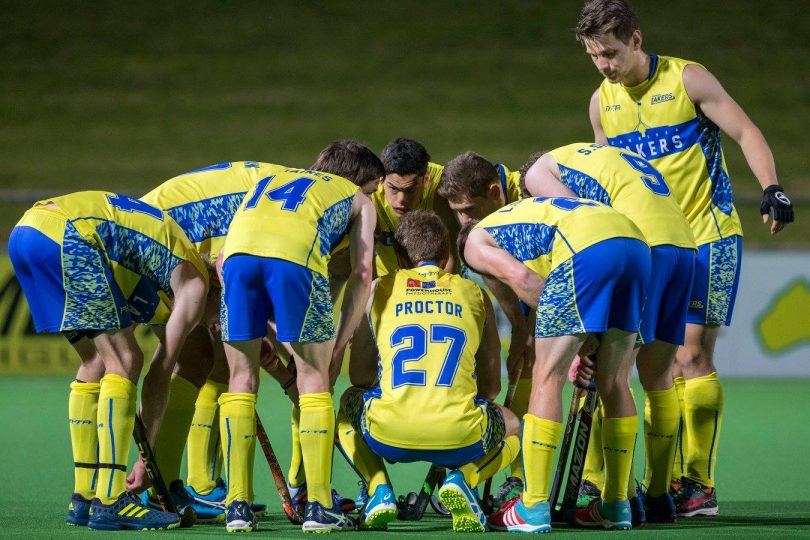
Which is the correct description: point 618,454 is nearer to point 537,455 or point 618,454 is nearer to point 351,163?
point 537,455

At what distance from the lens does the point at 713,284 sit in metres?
4.76

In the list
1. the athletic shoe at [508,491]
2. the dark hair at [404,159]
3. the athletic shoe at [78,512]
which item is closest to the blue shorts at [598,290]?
the athletic shoe at [508,491]

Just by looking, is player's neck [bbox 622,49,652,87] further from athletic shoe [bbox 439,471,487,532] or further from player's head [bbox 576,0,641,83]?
athletic shoe [bbox 439,471,487,532]

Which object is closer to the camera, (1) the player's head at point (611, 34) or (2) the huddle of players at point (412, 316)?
(2) the huddle of players at point (412, 316)

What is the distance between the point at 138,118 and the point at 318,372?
1367cm

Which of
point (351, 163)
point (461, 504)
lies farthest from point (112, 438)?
point (351, 163)

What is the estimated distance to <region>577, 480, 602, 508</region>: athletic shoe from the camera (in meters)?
4.52

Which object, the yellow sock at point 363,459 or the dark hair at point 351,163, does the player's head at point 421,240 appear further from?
the yellow sock at point 363,459

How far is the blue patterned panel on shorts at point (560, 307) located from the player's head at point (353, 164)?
1066 mm

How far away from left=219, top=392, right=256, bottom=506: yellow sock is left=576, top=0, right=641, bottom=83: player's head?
209cm

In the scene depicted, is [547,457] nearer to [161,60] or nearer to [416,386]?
[416,386]

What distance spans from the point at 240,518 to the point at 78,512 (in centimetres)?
63

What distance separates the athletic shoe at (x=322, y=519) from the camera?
12.9 ft

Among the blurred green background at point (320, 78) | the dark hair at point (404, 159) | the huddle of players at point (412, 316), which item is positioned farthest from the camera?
the blurred green background at point (320, 78)
